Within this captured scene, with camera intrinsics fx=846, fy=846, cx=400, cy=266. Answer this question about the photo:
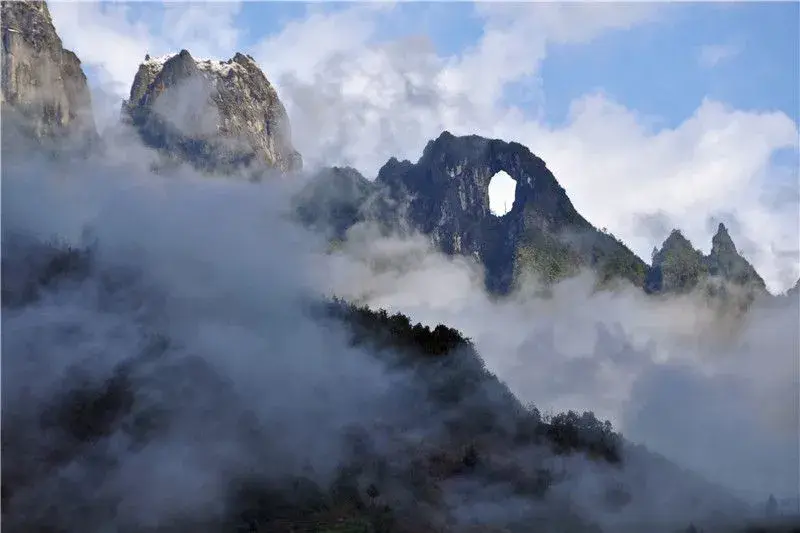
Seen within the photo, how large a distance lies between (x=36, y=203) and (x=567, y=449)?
94720 millimetres

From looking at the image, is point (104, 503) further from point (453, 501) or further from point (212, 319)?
point (212, 319)

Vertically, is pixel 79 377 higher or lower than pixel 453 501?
higher

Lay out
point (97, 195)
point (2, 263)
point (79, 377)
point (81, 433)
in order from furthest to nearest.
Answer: point (97, 195)
point (2, 263)
point (79, 377)
point (81, 433)

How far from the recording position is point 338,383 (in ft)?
420

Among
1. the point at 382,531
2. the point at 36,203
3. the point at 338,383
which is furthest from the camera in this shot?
the point at 36,203

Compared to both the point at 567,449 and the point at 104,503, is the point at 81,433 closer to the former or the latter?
the point at 104,503

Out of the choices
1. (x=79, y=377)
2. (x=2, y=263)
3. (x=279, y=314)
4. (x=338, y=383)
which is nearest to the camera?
(x=79, y=377)

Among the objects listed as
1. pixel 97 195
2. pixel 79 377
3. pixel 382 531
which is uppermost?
pixel 97 195

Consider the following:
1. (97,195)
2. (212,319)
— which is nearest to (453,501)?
(212,319)

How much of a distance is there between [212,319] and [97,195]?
4604 centimetres

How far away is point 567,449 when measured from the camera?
131500 millimetres

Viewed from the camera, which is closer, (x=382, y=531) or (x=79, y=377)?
(x=382, y=531)

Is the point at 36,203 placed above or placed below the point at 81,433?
above

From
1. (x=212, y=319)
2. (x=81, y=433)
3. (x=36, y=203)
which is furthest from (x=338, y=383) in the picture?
(x=36, y=203)
